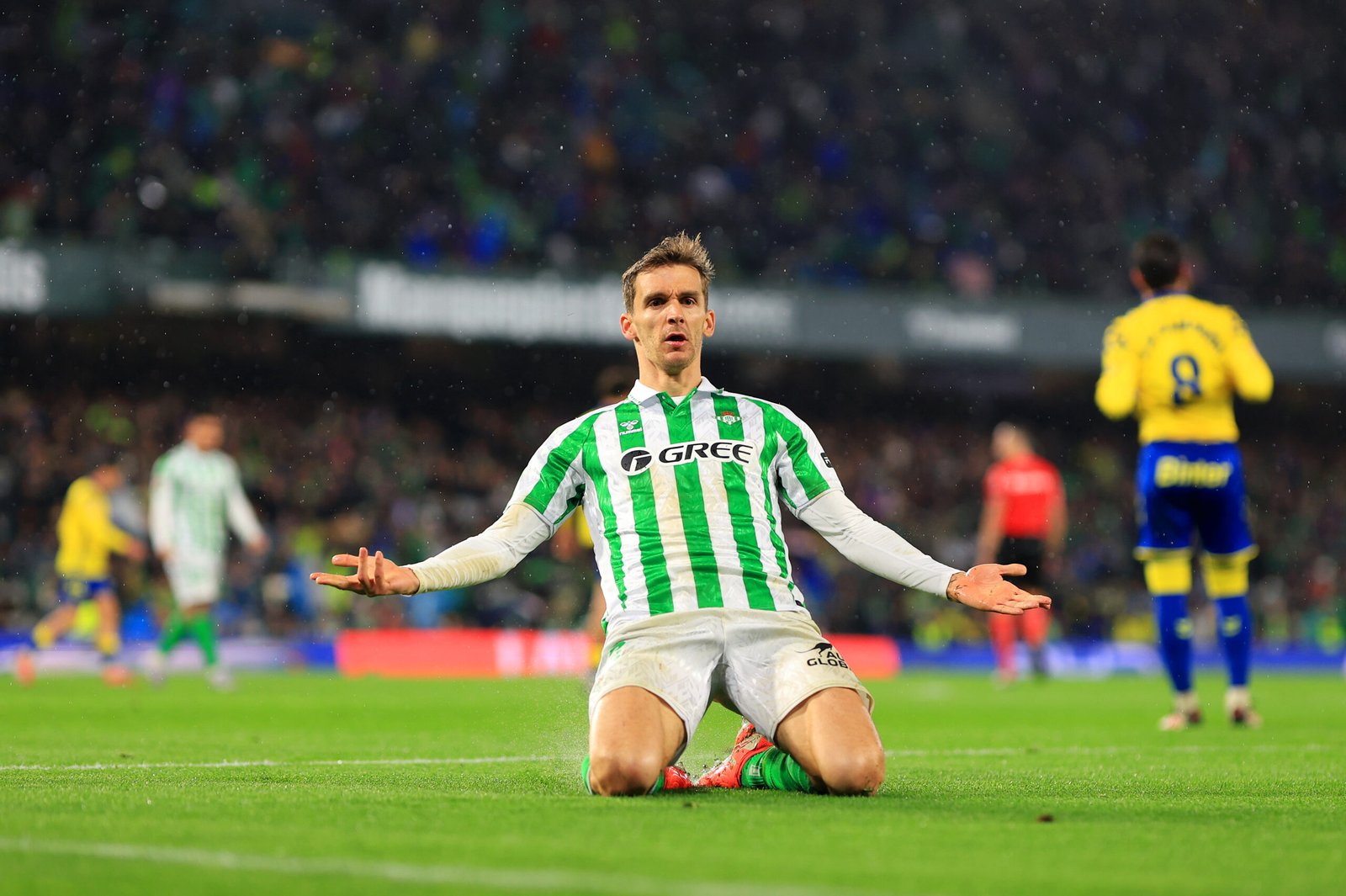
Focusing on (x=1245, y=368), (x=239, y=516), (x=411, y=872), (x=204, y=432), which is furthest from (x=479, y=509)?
(x=411, y=872)

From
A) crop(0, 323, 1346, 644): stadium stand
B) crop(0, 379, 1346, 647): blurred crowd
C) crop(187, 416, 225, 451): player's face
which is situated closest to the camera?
crop(187, 416, 225, 451): player's face

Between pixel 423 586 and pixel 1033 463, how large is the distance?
11031 millimetres

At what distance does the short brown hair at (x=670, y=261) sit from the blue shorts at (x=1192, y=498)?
385 centimetres

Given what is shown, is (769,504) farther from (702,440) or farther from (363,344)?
(363,344)

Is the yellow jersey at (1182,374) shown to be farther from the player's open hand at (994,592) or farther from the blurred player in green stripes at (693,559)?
the player's open hand at (994,592)

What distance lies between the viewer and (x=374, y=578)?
15.2 ft

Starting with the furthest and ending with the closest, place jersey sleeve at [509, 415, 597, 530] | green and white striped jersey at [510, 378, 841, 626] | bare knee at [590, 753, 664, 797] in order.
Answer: jersey sleeve at [509, 415, 597, 530], green and white striped jersey at [510, 378, 841, 626], bare knee at [590, 753, 664, 797]

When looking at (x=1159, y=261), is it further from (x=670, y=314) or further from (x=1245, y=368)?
(x=670, y=314)

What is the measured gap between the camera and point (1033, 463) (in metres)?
15.1

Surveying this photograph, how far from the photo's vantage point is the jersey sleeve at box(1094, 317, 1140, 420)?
855 centimetres

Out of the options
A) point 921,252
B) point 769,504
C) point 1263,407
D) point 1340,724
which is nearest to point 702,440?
point 769,504

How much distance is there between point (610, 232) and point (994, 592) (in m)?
18.8

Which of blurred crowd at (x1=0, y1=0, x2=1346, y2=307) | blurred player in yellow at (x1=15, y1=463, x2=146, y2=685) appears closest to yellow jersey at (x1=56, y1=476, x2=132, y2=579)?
blurred player in yellow at (x1=15, y1=463, x2=146, y2=685)

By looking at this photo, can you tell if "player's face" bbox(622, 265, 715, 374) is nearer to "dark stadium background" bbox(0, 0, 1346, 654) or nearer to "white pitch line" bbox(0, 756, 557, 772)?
"white pitch line" bbox(0, 756, 557, 772)
